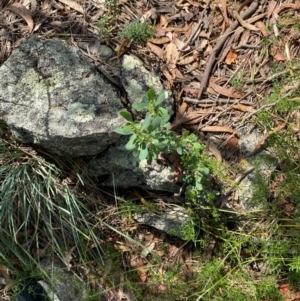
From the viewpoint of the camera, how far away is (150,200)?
290cm

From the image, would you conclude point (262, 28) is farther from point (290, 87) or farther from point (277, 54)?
point (290, 87)

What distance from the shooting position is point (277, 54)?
2.83 m

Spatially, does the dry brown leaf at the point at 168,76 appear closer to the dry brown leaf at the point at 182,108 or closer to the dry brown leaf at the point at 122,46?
the dry brown leaf at the point at 182,108

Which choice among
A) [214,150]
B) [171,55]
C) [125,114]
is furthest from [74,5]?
[214,150]

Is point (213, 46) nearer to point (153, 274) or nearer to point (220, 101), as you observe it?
point (220, 101)

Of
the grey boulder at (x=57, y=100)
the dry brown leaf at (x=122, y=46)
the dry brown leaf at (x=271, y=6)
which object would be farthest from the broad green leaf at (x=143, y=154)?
the dry brown leaf at (x=271, y=6)

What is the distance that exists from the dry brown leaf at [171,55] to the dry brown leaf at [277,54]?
0.52 m

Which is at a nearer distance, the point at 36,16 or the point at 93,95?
the point at 93,95

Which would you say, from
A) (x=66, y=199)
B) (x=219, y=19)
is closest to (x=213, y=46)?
(x=219, y=19)

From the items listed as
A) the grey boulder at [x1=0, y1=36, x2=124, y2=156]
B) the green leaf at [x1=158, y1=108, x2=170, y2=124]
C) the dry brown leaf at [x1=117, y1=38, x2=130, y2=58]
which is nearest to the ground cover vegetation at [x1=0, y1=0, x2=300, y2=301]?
the dry brown leaf at [x1=117, y1=38, x2=130, y2=58]

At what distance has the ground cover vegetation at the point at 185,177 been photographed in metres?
2.74

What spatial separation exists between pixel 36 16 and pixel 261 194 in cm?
156

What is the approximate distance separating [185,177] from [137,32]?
32.3 inches

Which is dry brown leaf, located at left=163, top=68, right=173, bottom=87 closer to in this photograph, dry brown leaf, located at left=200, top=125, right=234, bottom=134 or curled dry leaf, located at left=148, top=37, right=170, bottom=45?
curled dry leaf, located at left=148, top=37, right=170, bottom=45
